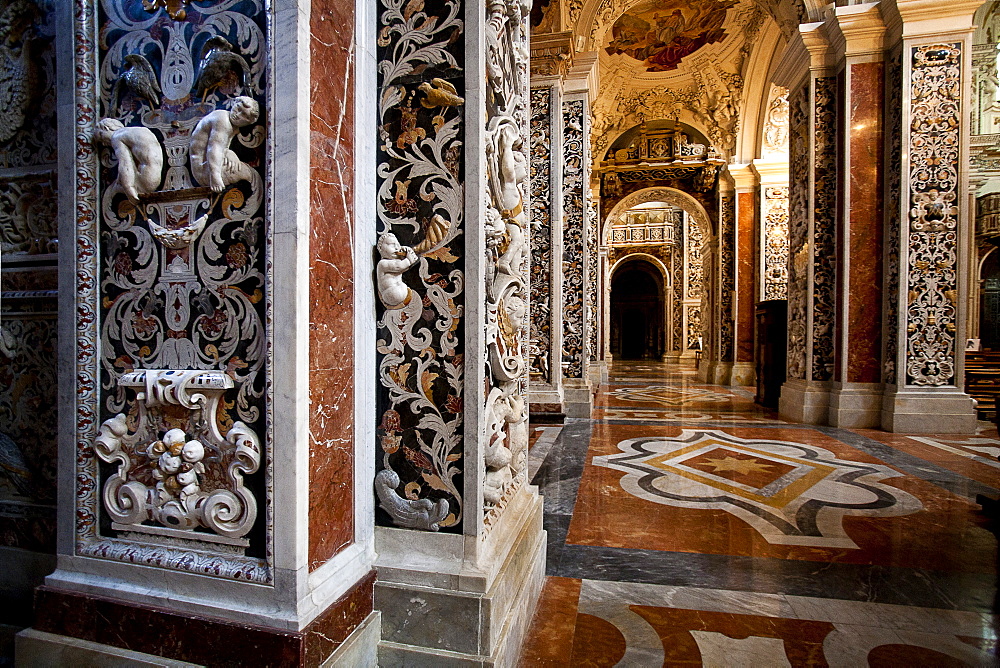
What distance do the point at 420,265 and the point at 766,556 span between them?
2.03m

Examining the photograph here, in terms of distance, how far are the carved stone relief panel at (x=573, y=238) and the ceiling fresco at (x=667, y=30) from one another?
367 cm

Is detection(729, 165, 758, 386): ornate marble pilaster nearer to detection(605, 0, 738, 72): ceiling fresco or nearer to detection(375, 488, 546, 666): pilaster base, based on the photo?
detection(605, 0, 738, 72): ceiling fresco

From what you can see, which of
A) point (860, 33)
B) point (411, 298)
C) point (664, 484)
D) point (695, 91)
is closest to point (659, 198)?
point (695, 91)

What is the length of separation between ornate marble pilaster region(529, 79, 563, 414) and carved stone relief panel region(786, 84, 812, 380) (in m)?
2.82

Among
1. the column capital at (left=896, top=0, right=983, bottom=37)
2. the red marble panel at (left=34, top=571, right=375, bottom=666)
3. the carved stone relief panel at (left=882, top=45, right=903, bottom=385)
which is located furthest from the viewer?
the carved stone relief panel at (left=882, top=45, right=903, bottom=385)

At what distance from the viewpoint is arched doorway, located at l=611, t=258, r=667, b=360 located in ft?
80.7

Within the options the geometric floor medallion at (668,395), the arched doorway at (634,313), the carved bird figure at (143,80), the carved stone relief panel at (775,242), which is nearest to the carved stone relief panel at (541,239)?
the geometric floor medallion at (668,395)

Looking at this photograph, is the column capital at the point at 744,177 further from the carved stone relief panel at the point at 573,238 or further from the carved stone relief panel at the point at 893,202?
the carved stone relief panel at the point at 573,238

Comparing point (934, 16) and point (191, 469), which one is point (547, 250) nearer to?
point (934, 16)

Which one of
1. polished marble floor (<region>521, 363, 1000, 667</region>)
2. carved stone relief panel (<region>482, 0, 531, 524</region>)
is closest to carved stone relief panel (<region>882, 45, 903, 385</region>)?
polished marble floor (<region>521, 363, 1000, 667</region>)

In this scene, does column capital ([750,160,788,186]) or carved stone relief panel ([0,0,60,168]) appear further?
column capital ([750,160,788,186])

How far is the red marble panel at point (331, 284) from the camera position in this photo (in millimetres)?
1228

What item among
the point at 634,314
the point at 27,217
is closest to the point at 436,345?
the point at 27,217

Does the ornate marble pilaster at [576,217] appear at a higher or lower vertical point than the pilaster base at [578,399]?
higher
